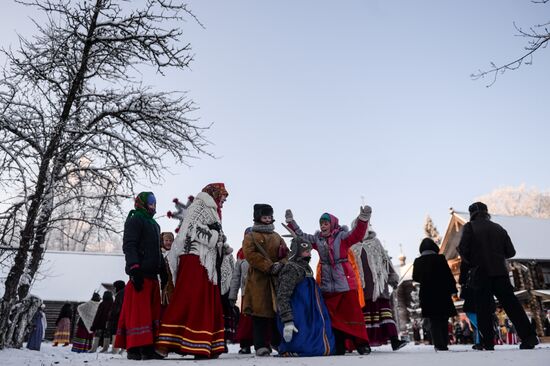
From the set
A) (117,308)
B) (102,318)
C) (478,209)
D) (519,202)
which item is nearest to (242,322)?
(478,209)

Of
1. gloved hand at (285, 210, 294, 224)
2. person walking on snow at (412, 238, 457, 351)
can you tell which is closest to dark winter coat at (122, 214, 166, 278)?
gloved hand at (285, 210, 294, 224)

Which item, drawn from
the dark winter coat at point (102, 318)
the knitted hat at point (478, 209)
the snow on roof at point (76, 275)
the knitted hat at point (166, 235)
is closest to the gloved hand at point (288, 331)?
the knitted hat at point (478, 209)

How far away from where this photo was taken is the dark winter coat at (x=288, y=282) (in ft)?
15.9

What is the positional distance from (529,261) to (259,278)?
2538 cm

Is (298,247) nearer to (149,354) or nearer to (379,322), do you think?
(149,354)

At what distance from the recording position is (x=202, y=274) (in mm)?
4820

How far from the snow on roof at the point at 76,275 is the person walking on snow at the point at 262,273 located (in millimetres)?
23538

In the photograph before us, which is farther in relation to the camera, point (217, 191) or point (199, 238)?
point (217, 191)

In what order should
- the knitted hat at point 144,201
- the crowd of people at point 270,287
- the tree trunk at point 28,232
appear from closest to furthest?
1. the crowd of people at point 270,287
2. the knitted hat at point 144,201
3. the tree trunk at point 28,232

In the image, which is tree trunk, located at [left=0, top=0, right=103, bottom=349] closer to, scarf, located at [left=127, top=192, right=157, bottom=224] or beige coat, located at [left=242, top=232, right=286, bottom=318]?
scarf, located at [left=127, top=192, right=157, bottom=224]

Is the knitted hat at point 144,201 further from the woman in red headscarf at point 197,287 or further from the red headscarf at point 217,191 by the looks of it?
the red headscarf at point 217,191

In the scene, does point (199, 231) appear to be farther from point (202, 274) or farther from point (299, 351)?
point (299, 351)

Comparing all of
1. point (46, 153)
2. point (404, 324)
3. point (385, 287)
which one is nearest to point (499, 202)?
point (404, 324)

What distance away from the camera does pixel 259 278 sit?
206 inches
